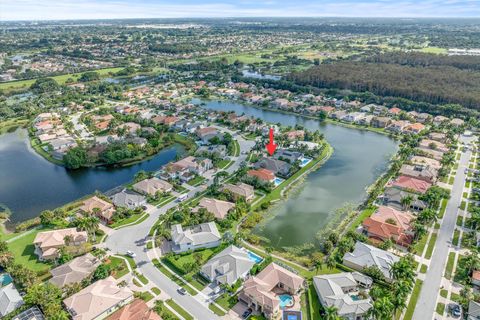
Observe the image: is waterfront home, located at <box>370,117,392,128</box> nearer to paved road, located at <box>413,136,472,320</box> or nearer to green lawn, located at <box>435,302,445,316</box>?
paved road, located at <box>413,136,472,320</box>

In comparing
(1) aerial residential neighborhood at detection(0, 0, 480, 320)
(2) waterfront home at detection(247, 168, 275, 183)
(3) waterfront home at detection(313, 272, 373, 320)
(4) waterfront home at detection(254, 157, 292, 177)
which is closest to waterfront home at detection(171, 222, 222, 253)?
(1) aerial residential neighborhood at detection(0, 0, 480, 320)

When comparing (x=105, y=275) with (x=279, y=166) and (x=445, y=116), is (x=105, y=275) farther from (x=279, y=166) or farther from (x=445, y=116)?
(x=445, y=116)

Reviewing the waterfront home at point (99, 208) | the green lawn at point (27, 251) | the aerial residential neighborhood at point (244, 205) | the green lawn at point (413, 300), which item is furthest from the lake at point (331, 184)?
the green lawn at point (27, 251)

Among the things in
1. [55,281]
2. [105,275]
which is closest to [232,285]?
[105,275]

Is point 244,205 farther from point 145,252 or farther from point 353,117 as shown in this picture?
point 353,117

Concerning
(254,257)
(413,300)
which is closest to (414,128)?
(413,300)

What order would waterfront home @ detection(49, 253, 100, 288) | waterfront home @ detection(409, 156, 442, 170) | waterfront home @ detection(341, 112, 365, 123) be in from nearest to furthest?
waterfront home @ detection(49, 253, 100, 288)
waterfront home @ detection(409, 156, 442, 170)
waterfront home @ detection(341, 112, 365, 123)
